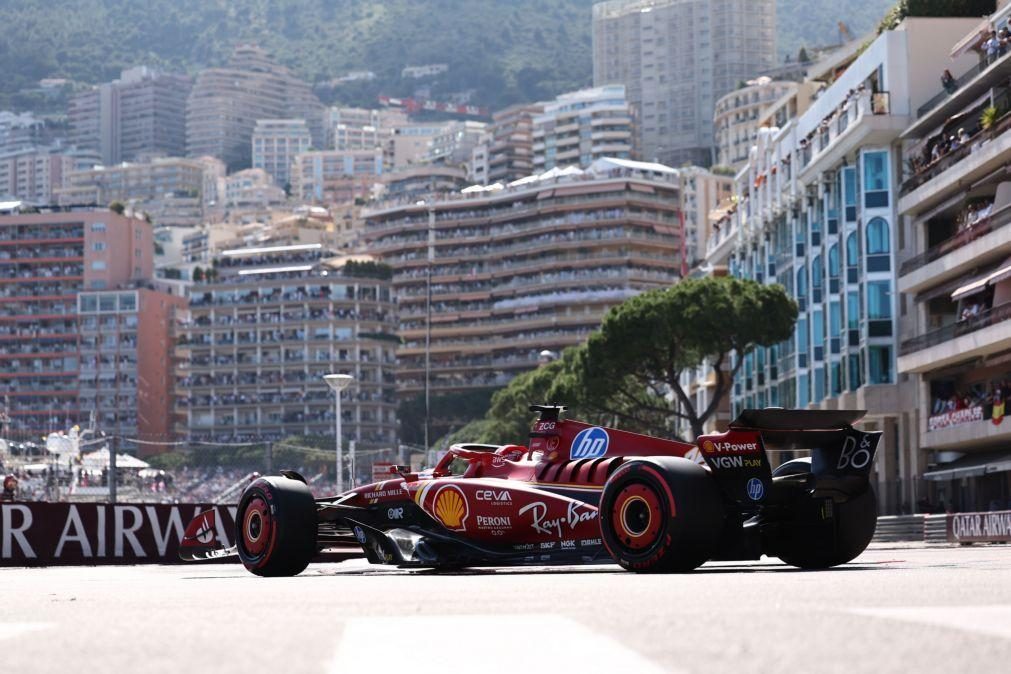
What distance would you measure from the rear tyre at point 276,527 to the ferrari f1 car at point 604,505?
0.01m

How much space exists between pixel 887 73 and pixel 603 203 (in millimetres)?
123222

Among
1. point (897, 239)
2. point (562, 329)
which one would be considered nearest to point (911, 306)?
point (897, 239)

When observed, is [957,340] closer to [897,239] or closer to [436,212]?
[897,239]

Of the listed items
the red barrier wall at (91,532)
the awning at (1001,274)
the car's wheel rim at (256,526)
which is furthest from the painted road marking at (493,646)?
the awning at (1001,274)

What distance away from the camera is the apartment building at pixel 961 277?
52.0m

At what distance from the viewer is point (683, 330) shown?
65.1 meters

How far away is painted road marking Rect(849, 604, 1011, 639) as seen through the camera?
696 centimetres

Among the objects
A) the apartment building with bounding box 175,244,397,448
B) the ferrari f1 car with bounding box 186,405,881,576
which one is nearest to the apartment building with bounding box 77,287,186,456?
the apartment building with bounding box 175,244,397,448

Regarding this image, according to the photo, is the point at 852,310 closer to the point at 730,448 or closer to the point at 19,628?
the point at 730,448

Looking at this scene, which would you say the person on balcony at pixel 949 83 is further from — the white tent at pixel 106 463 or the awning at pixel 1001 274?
the white tent at pixel 106 463

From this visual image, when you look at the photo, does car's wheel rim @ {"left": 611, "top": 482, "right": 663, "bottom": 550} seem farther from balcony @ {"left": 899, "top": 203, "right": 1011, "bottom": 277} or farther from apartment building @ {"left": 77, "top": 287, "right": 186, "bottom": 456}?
apartment building @ {"left": 77, "top": 287, "right": 186, "bottom": 456}

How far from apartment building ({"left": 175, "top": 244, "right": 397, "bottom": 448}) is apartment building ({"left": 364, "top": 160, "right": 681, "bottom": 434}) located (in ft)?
33.7

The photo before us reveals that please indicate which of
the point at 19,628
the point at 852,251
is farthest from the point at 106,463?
the point at 19,628

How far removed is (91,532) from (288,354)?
149834 mm
